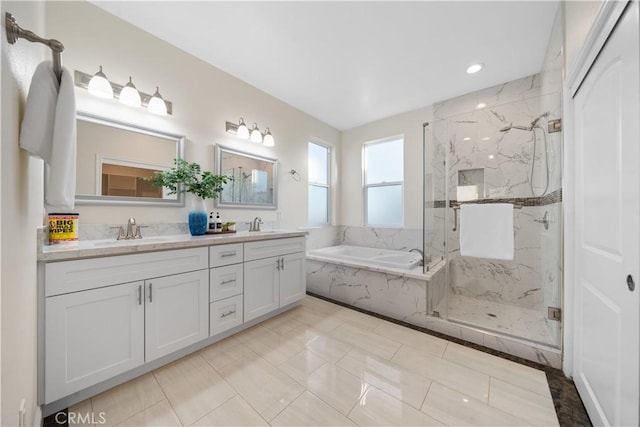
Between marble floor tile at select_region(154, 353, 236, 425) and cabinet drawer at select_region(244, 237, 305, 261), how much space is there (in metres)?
0.82

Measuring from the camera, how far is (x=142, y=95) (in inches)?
71.4

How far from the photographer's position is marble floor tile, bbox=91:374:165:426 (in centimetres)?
118

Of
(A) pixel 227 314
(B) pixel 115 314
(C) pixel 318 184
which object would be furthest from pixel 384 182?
(B) pixel 115 314

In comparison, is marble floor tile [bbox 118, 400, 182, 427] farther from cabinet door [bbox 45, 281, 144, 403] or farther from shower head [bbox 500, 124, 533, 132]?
shower head [bbox 500, 124, 533, 132]

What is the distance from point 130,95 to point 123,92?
4 cm

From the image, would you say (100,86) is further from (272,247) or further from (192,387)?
(192,387)

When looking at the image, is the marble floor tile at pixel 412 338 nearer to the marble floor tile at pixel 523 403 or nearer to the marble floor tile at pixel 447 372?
the marble floor tile at pixel 447 372

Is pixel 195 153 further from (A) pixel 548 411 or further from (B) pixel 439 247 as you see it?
(A) pixel 548 411

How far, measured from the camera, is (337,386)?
139 cm

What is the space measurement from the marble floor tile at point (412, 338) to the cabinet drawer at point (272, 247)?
3.72 feet

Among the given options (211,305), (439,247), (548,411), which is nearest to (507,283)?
(439,247)

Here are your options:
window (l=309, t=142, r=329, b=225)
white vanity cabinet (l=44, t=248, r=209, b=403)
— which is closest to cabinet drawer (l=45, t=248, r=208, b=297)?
white vanity cabinet (l=44, t=248, r=209, b=403)

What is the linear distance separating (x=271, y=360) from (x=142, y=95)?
2337mm

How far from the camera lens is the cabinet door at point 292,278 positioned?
2.28m
